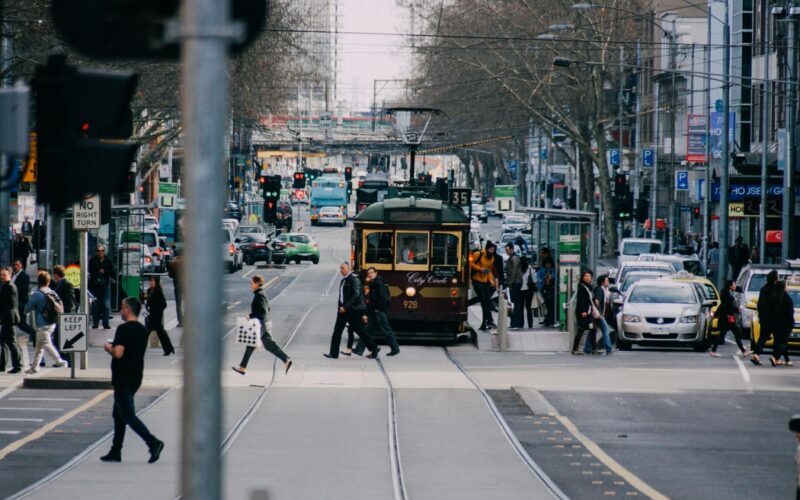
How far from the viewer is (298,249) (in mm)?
69500

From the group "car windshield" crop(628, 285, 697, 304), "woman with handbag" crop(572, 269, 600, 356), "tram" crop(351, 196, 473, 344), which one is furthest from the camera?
"car windshield" crop(628, 285, 697, 304)

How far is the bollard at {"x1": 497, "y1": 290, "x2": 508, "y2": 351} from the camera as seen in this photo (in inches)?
1140

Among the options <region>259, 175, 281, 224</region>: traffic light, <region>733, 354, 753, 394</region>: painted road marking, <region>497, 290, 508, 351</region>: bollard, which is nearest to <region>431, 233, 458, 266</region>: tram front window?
<region>497, 290, 508, 351</region>: bollard

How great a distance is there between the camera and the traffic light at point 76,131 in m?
5.75

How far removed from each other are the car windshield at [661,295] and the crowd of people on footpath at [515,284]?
3.17m

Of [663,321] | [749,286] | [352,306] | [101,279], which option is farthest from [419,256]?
[749,286]

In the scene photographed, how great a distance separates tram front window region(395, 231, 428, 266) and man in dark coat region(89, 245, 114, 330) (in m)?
6.40

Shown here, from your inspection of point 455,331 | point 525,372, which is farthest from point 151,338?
point 525,372

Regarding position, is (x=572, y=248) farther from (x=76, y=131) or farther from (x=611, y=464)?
(x=76, y=131)

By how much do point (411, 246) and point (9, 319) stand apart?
30.1ft

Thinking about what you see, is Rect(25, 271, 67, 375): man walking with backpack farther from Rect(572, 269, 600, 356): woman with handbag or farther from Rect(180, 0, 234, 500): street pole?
Rect(180, 0, 234, 500): street pole

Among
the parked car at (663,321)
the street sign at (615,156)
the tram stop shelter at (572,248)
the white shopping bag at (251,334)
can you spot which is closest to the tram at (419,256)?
the tram stop shelter at (572,248)

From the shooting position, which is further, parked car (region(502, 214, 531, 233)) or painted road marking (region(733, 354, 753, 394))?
parked car (region(502, 214, 531, 233))

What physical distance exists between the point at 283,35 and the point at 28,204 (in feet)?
70.2
